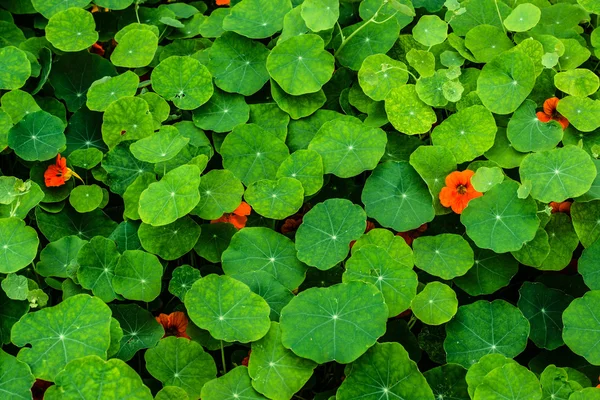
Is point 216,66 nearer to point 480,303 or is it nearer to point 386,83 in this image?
point 386,83

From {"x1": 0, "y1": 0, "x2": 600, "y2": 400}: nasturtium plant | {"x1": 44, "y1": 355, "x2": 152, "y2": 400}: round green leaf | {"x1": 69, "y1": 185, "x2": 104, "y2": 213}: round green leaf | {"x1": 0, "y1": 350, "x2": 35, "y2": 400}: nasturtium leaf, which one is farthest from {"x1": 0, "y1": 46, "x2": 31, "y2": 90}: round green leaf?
{"x1": 44, "y1": 355, "x2": 152, "y2": 400}: round green leaf

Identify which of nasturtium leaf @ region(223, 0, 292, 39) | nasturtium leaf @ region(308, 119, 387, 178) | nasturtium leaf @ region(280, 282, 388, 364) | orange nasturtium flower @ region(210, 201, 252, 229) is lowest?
orange nasturtium flower @ region(210, 201, 252, 229)

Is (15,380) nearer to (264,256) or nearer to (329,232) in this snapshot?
(264,256)

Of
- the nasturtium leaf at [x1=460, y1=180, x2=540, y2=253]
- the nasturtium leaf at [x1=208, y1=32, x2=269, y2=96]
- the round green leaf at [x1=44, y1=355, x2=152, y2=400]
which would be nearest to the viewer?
the round green leaf at [x1=44, y1=355, x2=152, y2=400]

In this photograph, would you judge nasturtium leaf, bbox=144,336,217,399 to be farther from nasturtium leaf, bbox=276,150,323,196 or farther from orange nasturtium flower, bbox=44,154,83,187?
orange nasturtium flower, bbox=44,154,83,187

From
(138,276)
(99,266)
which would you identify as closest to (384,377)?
(138,276)

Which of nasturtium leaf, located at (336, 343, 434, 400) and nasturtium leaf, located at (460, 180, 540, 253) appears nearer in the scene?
nasturtium leaf, located at (336, 343, 434, 400)

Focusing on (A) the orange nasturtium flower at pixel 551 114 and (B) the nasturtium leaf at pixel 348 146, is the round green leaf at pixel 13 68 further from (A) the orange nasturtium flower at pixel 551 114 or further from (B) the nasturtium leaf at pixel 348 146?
(A) the orange nasturtium flower at pixel 551 114
